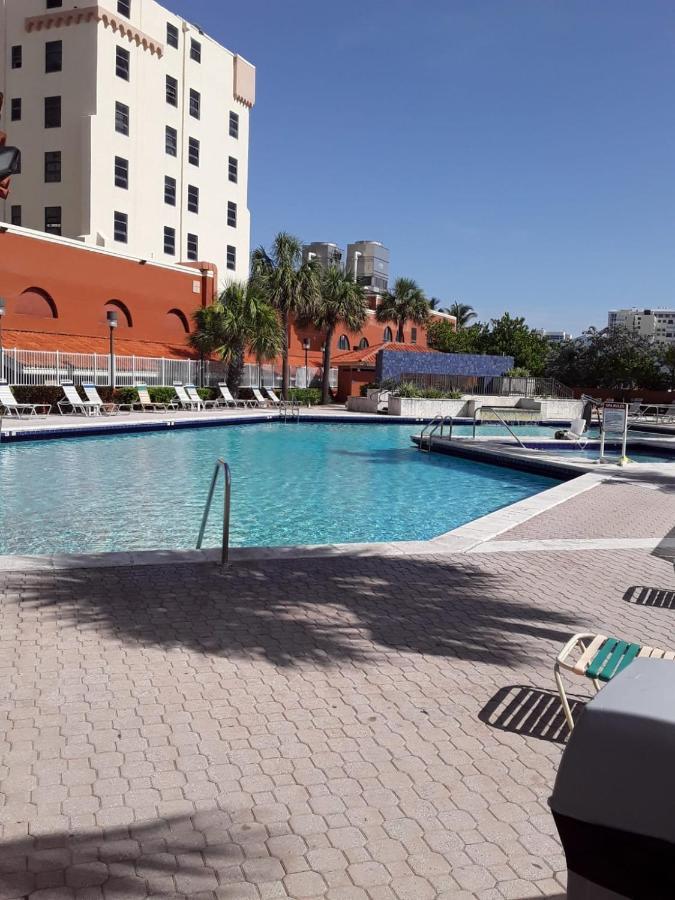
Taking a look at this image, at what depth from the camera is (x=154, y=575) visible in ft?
19.9

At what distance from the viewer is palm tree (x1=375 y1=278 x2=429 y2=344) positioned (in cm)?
4722

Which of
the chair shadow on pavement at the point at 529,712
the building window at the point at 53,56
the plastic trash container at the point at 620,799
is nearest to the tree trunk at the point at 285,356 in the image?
the building window at the point at 53,56

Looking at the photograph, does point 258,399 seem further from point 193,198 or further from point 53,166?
point 53,166

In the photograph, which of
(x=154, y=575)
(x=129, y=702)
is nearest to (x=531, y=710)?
(x=129, y=702)

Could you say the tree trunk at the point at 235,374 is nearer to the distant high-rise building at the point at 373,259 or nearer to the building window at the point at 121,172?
the building window at the point at 121,172

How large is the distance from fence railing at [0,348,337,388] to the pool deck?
19796mm

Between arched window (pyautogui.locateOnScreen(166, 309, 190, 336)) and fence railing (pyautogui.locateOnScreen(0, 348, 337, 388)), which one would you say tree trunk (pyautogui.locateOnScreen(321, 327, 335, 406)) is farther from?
arched window (pyautogui.locateOnScreen(166, 309, 190, 336))

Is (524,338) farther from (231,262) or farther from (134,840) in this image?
(134,840)

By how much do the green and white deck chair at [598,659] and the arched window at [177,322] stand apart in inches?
1220

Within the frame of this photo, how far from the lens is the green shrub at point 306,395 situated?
115 ft

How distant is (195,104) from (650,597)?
38.9 metres

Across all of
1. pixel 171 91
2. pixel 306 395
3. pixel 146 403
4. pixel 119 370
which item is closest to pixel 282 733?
pixel 146 403

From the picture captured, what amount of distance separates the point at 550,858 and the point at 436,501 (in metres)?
9.86

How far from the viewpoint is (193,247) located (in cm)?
3872
